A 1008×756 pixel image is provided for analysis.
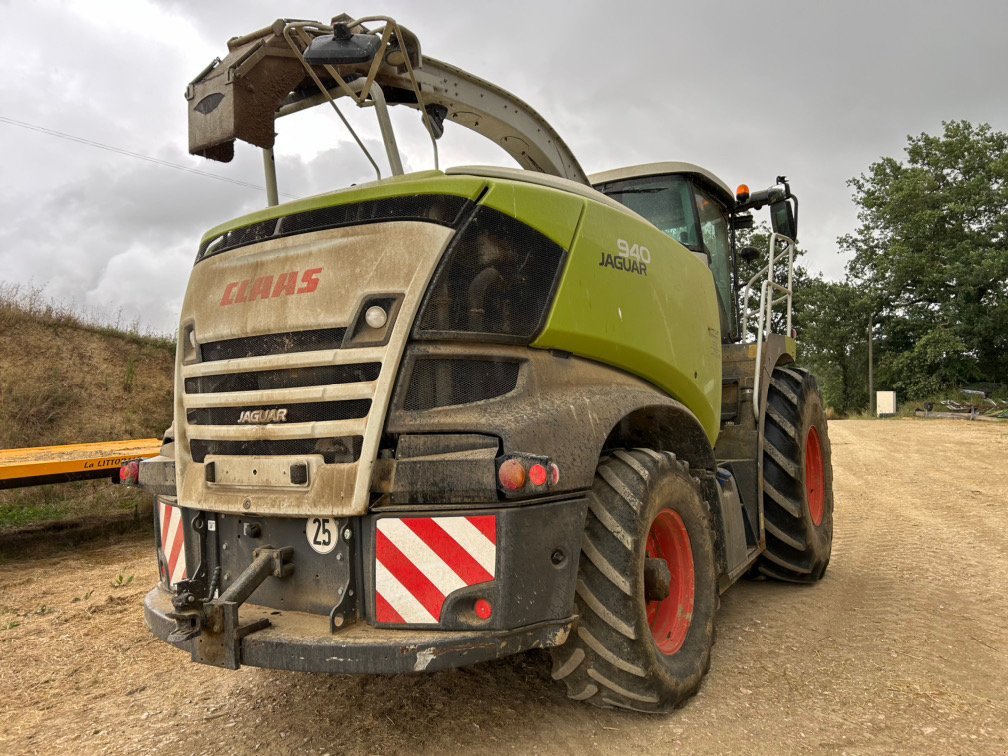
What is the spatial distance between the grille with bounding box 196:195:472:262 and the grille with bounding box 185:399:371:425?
66 cm

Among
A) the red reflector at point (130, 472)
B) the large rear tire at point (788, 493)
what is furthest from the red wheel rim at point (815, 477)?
the red reflector at point (130, 472)

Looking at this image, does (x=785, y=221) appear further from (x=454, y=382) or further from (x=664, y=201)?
(x=454, y=382)

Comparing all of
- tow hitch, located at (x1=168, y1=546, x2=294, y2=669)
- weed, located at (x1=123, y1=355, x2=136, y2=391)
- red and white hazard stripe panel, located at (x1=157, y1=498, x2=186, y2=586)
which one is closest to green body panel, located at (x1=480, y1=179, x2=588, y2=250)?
tow hitch, located at (x1=168, y1=546, x2=294, y2=669)

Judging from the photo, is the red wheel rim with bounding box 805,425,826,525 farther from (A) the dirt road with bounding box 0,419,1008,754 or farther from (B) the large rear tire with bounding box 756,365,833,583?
(A) the dirt road with bounding box 0,419,1008,754

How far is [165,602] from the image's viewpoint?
118 inches

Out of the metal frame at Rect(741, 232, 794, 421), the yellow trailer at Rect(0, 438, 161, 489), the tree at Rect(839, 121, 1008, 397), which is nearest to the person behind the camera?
the metal frame at Rect(741, 232, 794, 421)

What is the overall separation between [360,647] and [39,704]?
1905mm

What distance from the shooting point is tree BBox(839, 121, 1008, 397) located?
30.4 m

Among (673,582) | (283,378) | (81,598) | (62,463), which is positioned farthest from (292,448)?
(62,463)

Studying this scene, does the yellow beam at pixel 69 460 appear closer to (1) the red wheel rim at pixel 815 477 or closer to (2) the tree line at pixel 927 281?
(1) the red wheel rim at pixel 815 477

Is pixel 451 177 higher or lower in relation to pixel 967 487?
higher

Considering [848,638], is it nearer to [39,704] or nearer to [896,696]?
[896,696]

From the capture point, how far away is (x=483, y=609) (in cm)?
237

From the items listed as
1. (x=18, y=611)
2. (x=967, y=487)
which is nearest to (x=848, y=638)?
(x=18, y=611)
